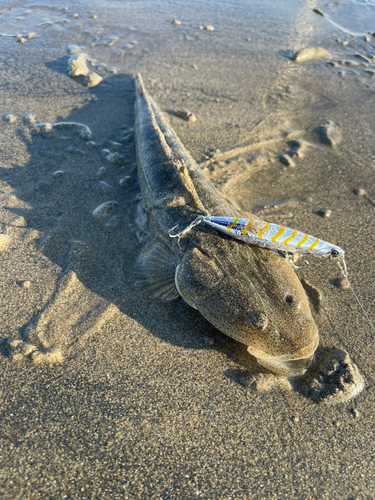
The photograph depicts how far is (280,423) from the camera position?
2867 millimetres

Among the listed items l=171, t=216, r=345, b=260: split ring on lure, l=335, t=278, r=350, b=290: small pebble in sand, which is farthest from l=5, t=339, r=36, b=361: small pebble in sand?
l=335, t=278, r=350, b=290: small pebble in sand

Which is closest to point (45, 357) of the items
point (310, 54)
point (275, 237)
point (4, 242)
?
point (4, 242)

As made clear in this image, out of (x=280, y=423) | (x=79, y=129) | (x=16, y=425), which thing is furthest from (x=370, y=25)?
(x=16, y=425)

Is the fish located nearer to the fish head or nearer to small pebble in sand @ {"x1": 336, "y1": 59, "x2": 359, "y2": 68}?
the fish head

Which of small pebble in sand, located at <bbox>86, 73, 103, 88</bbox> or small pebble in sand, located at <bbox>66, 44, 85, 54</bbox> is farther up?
small pebble in sand, located at <bbox>66, 44, 85, 54</bbox>

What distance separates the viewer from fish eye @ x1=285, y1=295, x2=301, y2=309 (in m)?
3.03

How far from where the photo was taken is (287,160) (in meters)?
5.69

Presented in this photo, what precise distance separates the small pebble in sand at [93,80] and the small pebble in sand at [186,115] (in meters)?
2.29

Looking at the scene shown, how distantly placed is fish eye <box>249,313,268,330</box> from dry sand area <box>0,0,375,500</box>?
1.56ft

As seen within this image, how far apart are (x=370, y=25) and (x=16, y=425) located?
13.4m

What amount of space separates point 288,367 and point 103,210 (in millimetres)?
3143

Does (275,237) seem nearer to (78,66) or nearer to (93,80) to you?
(93,80)

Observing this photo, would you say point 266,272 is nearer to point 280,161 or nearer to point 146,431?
point 146,431

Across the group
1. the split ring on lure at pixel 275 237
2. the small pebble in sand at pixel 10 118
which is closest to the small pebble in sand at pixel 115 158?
the small pebble in sand at pixel 10 118
